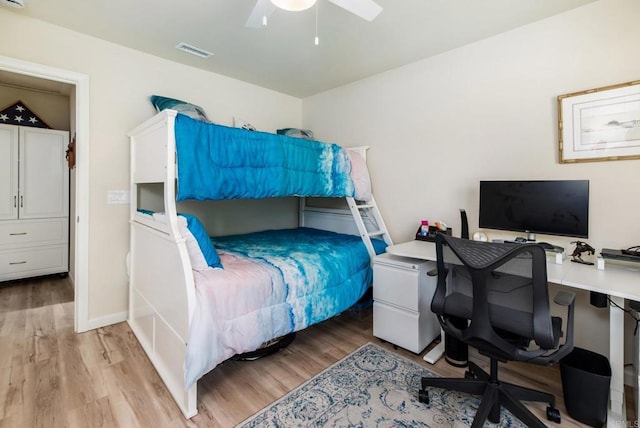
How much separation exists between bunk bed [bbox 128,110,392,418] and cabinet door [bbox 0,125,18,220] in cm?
208

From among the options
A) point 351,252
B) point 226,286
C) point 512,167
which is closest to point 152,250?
point 226,286

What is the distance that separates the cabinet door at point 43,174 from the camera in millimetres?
3572

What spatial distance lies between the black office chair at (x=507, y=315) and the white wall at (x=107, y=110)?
276 centimetres

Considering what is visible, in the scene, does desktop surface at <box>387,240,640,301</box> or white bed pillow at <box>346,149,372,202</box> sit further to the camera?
white bed pillow at <box>346,149,372,202</box>

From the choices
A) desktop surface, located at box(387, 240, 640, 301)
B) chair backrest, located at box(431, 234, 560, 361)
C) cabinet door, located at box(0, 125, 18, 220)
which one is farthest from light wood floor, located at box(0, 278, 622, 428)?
cabinet door, located at box(0, 125, 18, 220)

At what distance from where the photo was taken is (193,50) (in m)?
2.69

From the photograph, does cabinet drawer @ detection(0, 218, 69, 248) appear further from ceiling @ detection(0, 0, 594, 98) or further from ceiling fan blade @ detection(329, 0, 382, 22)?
ceiling fan blade @ detection(329, 0, 382, 22)

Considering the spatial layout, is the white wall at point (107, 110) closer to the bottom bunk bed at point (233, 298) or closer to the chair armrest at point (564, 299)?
the bottom bunk bed at point (233, 298)

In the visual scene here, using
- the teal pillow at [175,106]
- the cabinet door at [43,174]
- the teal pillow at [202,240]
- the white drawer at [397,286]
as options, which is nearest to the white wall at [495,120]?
the white drawer at [397,286]

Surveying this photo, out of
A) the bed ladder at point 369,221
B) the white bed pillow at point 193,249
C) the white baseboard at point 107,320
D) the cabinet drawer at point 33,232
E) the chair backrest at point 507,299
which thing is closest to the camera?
the chair backrest at point 507,299

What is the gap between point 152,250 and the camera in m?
2.11

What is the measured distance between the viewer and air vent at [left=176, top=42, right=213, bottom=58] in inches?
102

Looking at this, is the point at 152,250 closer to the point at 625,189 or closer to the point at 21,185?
the point at 21,185

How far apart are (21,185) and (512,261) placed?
A: 16.5ft
